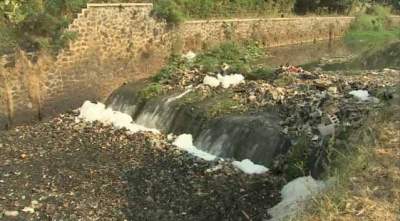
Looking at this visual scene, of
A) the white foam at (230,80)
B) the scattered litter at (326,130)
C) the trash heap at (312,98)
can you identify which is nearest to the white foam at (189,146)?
the trash heap at (312,98)

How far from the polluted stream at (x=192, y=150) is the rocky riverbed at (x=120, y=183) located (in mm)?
19

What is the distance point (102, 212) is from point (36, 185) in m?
1.75

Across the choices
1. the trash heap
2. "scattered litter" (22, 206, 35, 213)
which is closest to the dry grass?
the trash heap

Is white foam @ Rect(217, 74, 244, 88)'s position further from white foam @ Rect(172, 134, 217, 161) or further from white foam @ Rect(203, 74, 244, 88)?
white foam @ Rect(172, 134, 217, 161)

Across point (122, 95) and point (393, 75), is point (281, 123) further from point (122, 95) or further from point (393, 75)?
point (122, 95)

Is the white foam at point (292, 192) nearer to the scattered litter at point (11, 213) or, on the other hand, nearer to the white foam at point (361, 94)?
the white foam at point (361, 94)

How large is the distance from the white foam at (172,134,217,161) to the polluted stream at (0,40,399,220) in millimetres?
22

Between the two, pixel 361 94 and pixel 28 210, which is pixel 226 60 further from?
pixel 28 210

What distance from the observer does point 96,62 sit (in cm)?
1539

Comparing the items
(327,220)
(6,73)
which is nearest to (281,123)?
(327,220)

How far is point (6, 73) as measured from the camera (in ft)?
43.8

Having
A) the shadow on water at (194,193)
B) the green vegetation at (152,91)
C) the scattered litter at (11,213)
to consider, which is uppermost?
the green vegetation at (152,91)

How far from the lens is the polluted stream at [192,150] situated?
8727 mm

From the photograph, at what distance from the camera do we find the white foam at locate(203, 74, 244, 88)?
13.7 m
